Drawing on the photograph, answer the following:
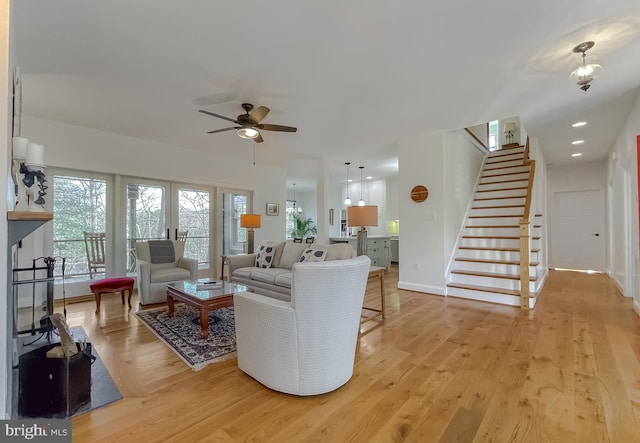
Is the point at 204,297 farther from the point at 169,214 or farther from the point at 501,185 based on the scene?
the point at 501,185

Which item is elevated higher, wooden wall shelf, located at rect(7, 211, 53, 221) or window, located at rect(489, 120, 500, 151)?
window, located at rect(489, 120, 500, 151)

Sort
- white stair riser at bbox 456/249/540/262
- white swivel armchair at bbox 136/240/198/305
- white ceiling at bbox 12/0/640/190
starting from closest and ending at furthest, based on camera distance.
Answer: white ceiling at bbox 12/0/640/190
white swivel armchair at bbox 136/240/198/305
white stair riser at bbox 456/249/540/262

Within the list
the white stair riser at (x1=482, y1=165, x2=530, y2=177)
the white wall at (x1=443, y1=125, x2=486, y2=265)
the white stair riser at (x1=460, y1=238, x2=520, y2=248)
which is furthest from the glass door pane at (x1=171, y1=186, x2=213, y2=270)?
the white stair riser at (x1=482, y1=165, x2=530, y2=177)

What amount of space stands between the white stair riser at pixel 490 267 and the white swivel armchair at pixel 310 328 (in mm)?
3552

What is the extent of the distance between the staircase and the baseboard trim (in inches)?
5.5

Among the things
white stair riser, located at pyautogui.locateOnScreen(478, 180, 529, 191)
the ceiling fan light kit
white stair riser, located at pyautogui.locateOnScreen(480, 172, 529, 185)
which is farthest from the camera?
white stair riser, located at pyautogui.locateOnScreen(480, 172, 529, 185)

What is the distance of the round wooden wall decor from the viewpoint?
4.79 meters

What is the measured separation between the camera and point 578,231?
6910 millimetres

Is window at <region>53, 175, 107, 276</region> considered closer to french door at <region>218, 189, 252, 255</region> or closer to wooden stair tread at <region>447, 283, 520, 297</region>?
french door at <region>218, 189, 252, 255</region>

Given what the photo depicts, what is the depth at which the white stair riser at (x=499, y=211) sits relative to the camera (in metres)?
5.23

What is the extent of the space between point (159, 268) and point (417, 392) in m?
3.91

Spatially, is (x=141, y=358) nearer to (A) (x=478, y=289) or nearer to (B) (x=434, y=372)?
(B) (x=434, y=372)

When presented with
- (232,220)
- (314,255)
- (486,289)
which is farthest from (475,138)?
(232,220)

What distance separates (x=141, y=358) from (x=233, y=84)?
108 inches
